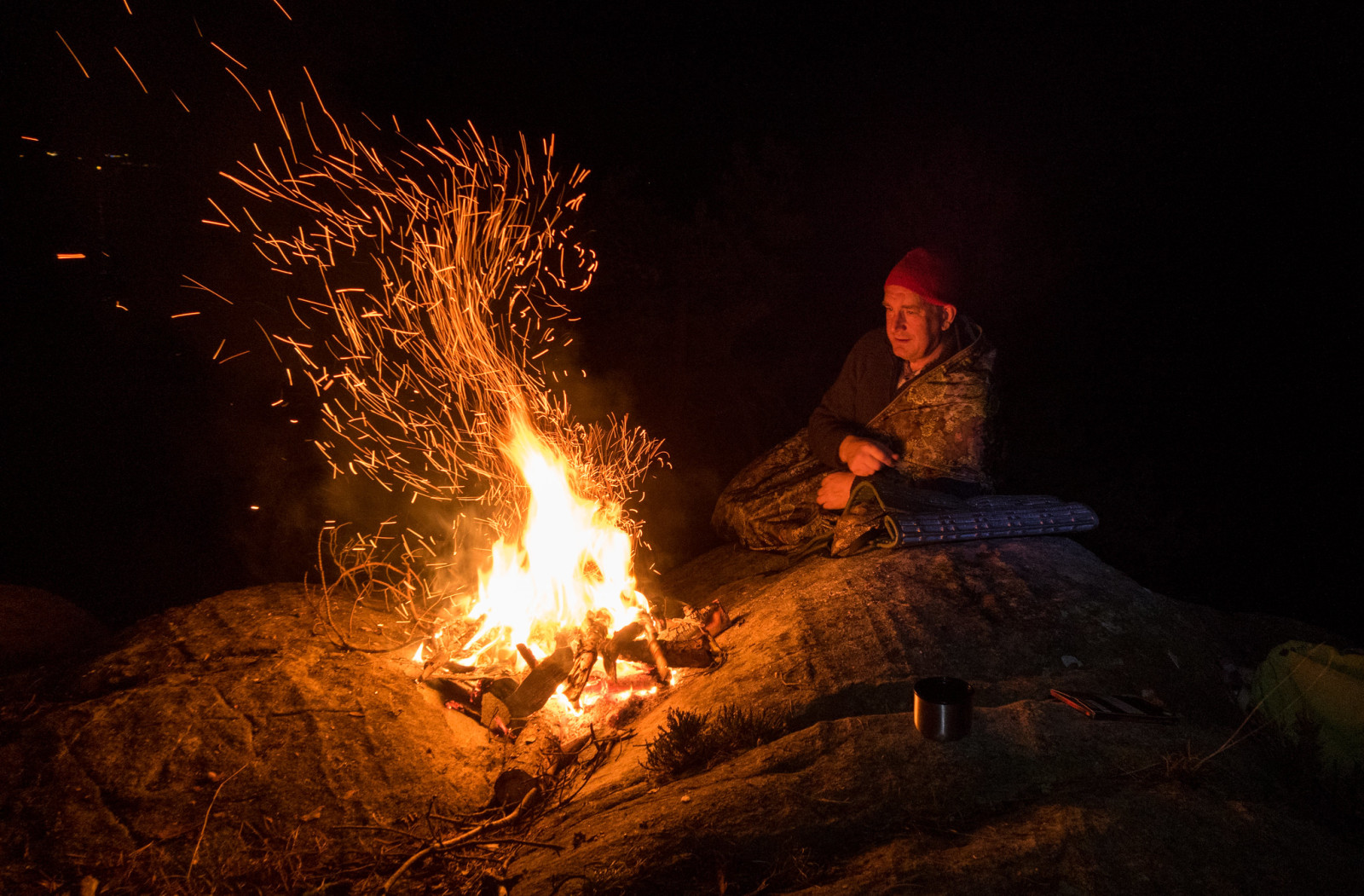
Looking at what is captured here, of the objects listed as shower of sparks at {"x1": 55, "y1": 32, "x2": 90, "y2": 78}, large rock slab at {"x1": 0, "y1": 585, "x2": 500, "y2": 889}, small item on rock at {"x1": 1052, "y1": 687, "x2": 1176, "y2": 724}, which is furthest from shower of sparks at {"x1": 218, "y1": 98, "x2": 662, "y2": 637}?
small item on rock at {"x1": 1052, "y1": 687, "x2": 1176, "y2": 724}

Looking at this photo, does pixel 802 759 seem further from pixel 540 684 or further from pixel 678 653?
pixel 540 684

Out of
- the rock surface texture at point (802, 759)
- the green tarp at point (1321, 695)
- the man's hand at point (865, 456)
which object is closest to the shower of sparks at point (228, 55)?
the rock surface texture at point (802, 759)

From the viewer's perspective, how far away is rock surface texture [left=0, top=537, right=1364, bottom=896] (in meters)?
2.12

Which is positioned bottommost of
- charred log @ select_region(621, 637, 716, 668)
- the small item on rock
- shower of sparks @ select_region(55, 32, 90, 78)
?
the small item on rock

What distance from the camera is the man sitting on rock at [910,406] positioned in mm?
4766

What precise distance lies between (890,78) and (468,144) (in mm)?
6152

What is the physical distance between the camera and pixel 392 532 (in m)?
6.99

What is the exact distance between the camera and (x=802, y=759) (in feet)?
8.72

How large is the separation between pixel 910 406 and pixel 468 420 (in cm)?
480

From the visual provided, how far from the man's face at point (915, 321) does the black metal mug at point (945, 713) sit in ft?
9.39

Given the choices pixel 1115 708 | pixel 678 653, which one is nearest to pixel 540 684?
pixel 678 653

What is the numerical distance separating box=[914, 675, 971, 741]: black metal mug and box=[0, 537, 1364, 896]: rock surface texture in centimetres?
7

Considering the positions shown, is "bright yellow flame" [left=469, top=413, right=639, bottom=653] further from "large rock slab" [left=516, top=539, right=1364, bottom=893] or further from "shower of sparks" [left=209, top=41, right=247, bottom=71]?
"shower of sparks" [left=209, top=41, right=247, bottom=71]

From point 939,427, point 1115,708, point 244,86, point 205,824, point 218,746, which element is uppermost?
point 244,86
